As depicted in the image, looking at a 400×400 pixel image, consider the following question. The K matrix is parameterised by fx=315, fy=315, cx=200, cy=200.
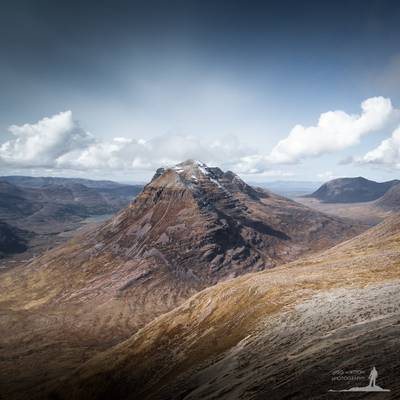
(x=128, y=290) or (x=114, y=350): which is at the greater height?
(x=114, y=350)

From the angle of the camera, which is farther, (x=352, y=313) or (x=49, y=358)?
(x=49, y=358)

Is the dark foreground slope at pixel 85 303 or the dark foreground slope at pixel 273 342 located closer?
the dark foreground slope at pixel 273 342

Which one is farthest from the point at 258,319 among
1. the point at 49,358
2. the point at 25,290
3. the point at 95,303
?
the point at 25,290

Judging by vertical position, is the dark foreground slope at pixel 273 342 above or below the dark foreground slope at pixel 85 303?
above

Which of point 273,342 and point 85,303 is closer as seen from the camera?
point 273,342

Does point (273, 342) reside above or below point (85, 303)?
above

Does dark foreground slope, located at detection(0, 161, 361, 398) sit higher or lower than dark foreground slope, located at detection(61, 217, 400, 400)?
lower

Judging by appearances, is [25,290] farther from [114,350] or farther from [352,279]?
[352,279]

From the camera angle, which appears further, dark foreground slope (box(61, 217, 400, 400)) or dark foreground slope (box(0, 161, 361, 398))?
dark foreground slope (box(0, 161, 361, 398))
